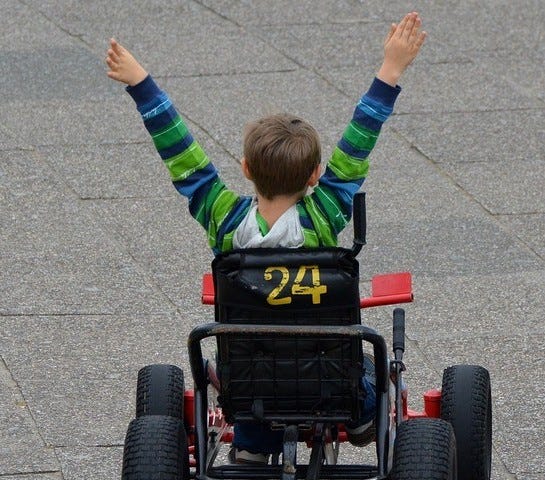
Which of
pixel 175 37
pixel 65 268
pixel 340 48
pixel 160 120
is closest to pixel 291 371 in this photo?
pixel 160 120

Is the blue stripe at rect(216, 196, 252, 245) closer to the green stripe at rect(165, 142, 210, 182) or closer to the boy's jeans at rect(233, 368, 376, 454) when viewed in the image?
the green stripe at rect(165, 142, 210, 182)

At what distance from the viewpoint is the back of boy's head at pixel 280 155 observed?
3807mm

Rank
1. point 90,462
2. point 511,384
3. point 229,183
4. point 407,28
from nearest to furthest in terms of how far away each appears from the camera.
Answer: point 407,28
point 90,462
point 511,384
point 229,183

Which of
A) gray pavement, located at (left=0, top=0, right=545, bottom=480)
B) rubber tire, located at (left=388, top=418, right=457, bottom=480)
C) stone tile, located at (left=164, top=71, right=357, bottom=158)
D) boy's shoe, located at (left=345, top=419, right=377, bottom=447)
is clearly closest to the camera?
rubber tire, located at (left=388, top=418, right=457, bottom=480)

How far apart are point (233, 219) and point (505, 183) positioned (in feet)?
14.6

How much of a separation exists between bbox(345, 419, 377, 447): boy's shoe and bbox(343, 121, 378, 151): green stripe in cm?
79

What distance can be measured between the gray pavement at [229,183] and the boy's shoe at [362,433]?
106 centimetres

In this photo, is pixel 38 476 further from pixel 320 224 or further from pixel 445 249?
pixel 445 249

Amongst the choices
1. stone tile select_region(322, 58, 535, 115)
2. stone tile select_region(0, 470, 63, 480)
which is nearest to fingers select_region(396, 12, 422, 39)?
stone tile select_region(0, 470, 63, 480)

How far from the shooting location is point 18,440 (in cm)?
513

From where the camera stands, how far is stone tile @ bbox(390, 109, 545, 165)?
8570 millimetres

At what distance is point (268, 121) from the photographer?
3885 mm

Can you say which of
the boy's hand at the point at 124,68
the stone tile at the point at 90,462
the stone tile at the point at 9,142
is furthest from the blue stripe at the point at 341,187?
the stone tile at the point at 9,142

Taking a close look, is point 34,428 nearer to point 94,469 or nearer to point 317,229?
point 94,469
